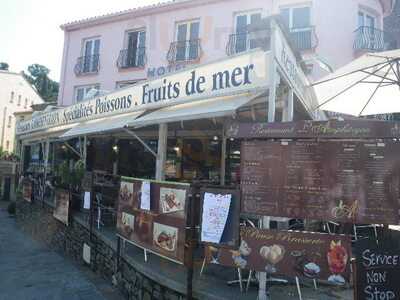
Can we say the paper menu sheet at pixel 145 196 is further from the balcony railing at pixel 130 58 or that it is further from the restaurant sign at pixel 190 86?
the balcony railing at pixel 130 58

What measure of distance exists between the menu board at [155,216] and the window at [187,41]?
36.5 ft

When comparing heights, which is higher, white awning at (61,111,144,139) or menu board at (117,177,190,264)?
white awning at (61,111,144,139)

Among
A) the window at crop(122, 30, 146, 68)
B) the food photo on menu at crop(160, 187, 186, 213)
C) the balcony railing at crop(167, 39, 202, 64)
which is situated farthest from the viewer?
the window at crop(122, 30, 146, 68)

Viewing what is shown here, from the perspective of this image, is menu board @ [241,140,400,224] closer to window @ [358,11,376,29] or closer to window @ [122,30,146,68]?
window @ [358,11,376,29]

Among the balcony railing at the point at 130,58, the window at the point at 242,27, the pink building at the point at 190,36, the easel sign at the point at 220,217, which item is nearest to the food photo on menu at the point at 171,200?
the easel sign at the point at 220,217

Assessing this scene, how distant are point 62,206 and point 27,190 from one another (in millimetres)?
5416

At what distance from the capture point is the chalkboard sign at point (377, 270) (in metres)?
3.37

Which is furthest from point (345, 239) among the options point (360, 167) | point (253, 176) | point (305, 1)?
point (305, 1)

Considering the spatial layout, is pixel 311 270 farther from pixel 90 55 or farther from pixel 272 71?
pixel 90 55

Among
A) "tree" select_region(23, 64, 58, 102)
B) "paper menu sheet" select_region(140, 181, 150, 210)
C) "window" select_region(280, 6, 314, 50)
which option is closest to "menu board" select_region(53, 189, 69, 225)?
"paper menu sheet" select_region(140, 181, 150, 210)

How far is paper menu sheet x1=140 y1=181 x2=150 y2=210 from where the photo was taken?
5164 millimetres

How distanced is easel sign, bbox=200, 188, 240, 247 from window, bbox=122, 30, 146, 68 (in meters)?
14.3

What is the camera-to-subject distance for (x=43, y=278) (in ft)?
26.1

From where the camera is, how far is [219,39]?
15.5 meters
